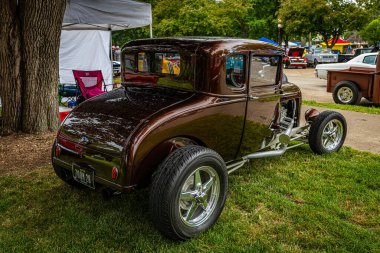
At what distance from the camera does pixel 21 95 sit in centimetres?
564

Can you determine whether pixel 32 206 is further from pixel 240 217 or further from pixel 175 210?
pixel 240 217

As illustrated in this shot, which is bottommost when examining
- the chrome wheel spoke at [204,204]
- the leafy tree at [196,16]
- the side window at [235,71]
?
the chrome wheel spoke at [204,204]

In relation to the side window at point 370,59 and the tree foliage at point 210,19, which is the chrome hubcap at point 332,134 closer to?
the side window at point 370,59

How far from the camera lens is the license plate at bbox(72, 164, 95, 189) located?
304cm

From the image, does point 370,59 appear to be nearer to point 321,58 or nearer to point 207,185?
point 207,185

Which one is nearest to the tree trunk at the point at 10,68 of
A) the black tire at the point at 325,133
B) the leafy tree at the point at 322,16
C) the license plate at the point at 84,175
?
the license plate at the point at 84,175

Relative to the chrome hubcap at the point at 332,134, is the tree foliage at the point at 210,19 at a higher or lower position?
higher

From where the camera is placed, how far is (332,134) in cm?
524

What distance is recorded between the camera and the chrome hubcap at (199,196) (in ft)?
9.84

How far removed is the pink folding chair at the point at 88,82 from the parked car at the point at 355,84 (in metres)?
6.56

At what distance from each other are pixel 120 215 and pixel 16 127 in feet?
11.0

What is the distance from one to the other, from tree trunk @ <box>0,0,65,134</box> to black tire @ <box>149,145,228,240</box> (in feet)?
12.1

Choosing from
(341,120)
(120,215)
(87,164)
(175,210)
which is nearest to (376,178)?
(341,120)

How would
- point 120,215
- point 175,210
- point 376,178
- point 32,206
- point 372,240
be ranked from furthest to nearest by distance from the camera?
point 376,178 < point 32,206 < point 120,215 < point 372,240 < point 175,210
